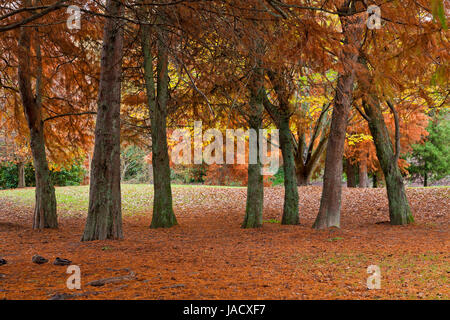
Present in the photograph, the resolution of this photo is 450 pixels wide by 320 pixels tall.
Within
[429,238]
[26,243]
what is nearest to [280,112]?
[429,238]

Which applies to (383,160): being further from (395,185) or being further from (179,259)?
(179,259)

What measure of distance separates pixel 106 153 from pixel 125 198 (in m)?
11.3

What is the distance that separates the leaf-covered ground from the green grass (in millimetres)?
3477

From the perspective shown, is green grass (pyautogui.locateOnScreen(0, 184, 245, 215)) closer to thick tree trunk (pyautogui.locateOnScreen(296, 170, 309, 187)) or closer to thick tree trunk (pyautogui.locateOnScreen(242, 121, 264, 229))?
thick tree trunk (pyautogui.locateOnScreen(296, 170, 309, 187))

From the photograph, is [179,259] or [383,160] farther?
[383,160]

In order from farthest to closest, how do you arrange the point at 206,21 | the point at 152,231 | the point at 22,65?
the point at 152,231, the point at 22,65, the point at 206,21

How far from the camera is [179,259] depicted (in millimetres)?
6031

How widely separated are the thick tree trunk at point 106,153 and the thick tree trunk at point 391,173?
6873mm

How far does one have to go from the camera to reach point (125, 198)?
1864cm

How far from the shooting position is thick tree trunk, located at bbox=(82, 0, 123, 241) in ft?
25.1

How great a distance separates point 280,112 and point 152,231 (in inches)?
183

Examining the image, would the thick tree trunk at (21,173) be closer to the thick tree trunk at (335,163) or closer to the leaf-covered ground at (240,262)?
the leaf-covered ground at (240,262)

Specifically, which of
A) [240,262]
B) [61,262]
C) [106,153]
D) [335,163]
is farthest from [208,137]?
[61,262]

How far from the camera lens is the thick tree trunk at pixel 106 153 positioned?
7664 millimetres
